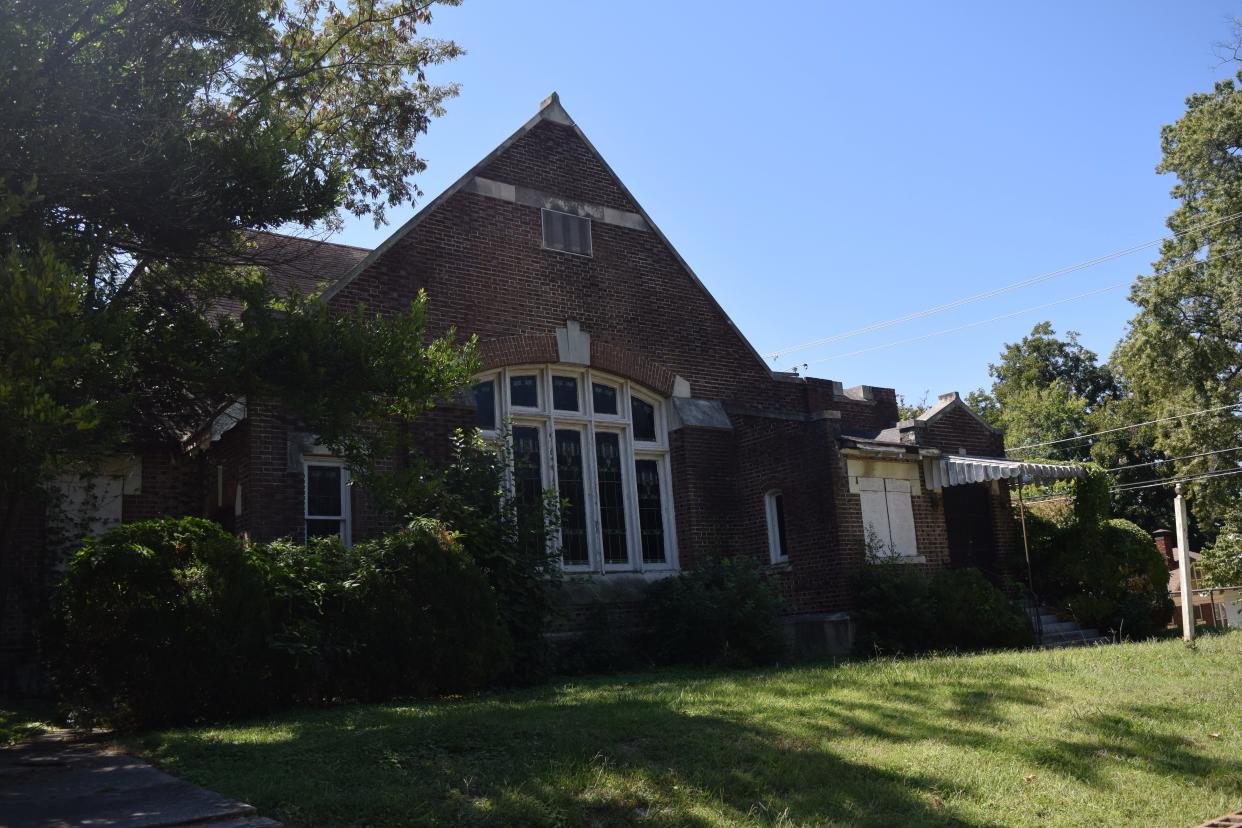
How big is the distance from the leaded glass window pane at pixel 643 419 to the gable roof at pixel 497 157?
2.28 meters

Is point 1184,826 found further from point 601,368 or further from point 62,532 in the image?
point 62,532

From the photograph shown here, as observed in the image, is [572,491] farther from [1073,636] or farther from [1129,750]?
[1129,750]

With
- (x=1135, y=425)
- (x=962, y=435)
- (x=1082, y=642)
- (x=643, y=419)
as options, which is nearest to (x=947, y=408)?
(x=962, y=435)

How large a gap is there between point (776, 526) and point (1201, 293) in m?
23.2

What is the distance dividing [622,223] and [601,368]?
2.74 m

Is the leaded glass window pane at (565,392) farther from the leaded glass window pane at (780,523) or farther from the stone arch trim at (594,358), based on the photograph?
the leaded glass window pane at (780,523)

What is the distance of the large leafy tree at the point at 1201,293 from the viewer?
32875 millimetres

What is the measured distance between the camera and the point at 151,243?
33.3 ft

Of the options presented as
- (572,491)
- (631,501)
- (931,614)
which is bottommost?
(931,614)

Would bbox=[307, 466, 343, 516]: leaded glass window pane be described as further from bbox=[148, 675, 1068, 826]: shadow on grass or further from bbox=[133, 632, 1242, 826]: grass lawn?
bbox=[148, 675, 1068, 826]: shadow on grass

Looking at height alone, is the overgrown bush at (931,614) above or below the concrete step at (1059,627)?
above

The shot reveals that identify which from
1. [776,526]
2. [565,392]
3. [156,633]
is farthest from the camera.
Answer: [776,526]

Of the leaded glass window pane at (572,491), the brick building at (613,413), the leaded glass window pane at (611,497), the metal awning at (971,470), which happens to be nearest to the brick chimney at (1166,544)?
the metal awning at (971,470)

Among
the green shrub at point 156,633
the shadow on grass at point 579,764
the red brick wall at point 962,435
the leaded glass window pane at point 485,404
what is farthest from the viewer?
the red brick wall at point 962,435
